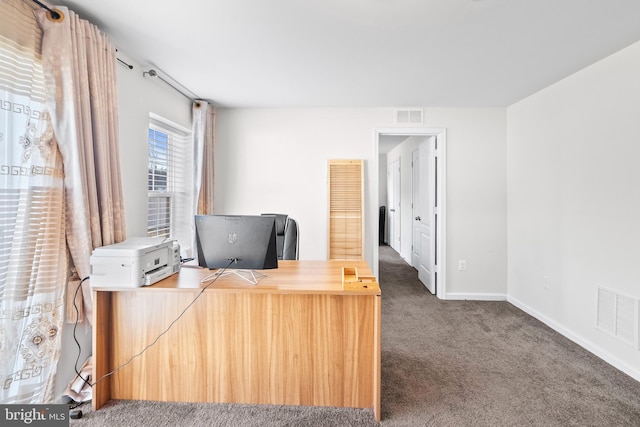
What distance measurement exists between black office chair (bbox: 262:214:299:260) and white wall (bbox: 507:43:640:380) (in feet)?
8.84

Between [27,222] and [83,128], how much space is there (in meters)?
0.66

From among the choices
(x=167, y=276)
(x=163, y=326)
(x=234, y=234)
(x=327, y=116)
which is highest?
(x=327, y=116)

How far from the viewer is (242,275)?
1.99 meters

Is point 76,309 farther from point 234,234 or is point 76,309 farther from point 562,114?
point 562,114

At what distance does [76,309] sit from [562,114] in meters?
4.50

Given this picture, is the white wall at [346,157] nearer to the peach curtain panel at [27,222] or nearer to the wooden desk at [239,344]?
the wooden desk at [239,344]

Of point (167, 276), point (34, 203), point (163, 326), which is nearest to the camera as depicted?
point (34, 203)

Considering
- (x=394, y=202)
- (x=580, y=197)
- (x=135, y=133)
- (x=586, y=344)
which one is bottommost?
(x=586, y=344)

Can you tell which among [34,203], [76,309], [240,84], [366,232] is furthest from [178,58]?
[366,232]

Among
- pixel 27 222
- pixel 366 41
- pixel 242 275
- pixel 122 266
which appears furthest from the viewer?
pixel 366 41

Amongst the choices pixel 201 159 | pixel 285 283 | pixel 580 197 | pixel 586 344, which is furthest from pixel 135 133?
pixel 586 344

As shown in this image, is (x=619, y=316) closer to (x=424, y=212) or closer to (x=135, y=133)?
(x=424, y=212)

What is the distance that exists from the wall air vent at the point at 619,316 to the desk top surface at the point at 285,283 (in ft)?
6.93

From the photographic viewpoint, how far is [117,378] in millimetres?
1874
